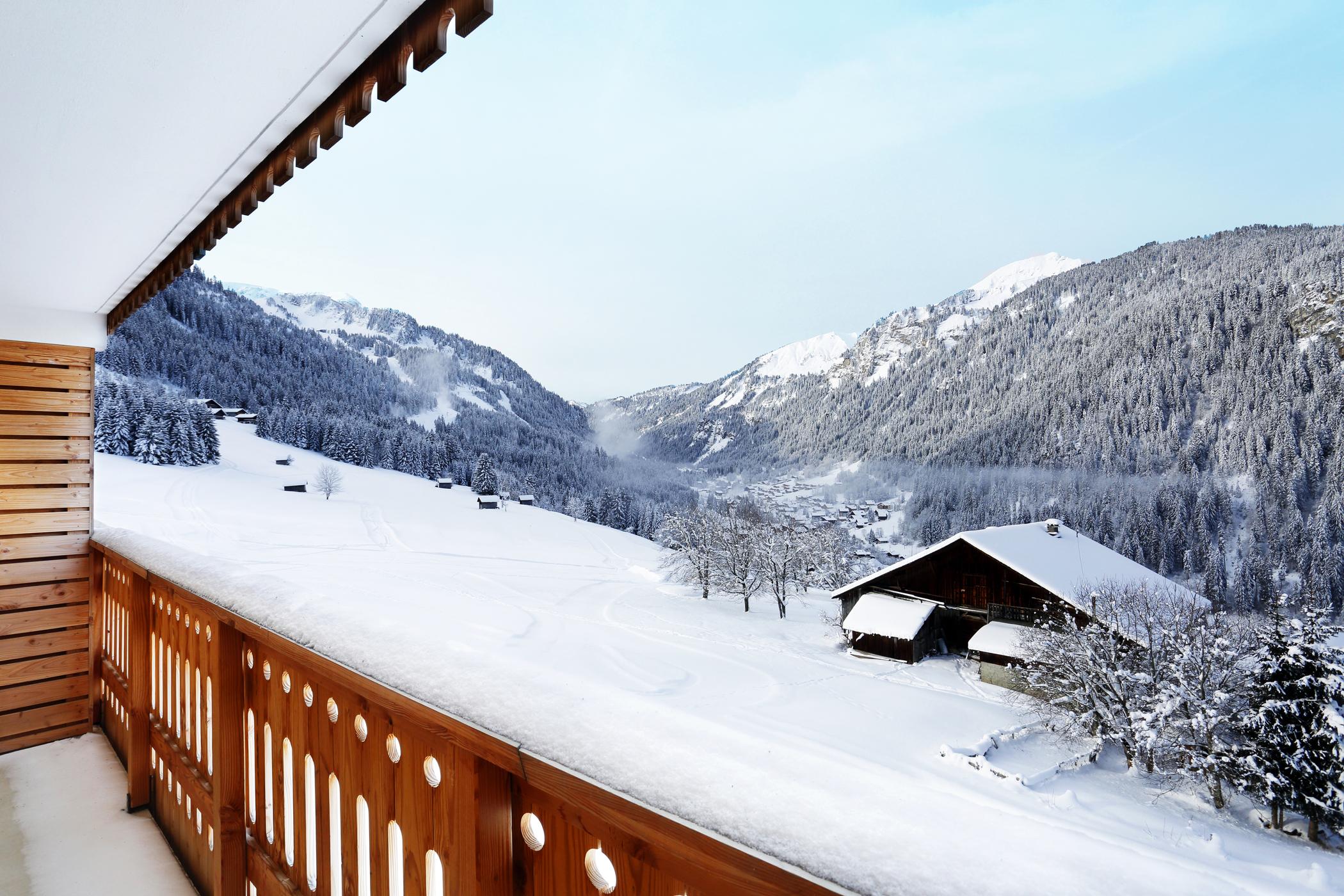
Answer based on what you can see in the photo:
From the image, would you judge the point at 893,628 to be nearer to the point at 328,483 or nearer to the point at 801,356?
the point at 328,483

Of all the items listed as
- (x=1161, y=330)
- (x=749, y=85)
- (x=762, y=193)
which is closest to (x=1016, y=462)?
(x=1161, y=330)

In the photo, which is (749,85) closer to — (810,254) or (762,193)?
(762,193)

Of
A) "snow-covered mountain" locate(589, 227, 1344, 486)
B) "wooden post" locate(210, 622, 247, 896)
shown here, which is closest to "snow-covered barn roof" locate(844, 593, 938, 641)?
"wooden post" locate(210, 622, 247, 896)

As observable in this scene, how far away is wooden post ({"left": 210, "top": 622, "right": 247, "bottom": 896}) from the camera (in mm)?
1629

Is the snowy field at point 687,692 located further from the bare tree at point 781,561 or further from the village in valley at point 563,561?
the bare tree at point 781,561

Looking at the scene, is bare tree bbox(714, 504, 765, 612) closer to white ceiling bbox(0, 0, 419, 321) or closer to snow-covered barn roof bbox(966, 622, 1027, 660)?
snow-covered barn roof bbox(966, 622, 1027, 660)

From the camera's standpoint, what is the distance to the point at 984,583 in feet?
55.1

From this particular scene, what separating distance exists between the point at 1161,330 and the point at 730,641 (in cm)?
8404

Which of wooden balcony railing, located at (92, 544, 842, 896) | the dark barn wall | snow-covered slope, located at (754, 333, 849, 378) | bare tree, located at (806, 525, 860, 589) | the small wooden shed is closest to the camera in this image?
wooden balcony railing, located at (92, 544, 842, 896)

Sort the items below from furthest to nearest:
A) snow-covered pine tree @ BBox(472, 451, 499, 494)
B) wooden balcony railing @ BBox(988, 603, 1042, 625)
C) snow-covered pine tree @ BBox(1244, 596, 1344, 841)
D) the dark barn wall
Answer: snow-covered pine tree @ BBox(472, 451, 499, 494) → the dark barn wall → wooden balcony railing @ BBox(988, 603, 1042, 625) → snow-covered pine tree @ BBox(1244, 596, 1344, 841)

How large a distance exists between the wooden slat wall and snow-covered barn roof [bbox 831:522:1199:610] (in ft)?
52.4

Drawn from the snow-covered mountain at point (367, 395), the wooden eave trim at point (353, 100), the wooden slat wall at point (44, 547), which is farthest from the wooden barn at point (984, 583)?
the snow-covered mountain at point (367, 395)

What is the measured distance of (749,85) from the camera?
204ft

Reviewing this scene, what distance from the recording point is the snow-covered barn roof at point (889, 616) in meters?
16.3
